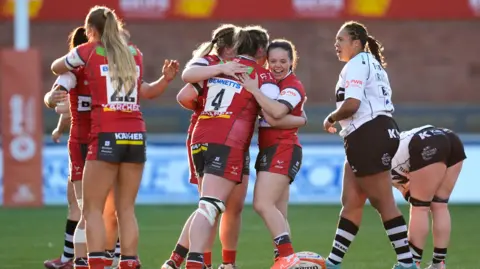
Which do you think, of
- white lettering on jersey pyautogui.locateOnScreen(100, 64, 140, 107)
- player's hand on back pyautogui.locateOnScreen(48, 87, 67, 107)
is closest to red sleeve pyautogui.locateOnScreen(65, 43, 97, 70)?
white lettering on jersey pyautogui.locateOnScreen(100, 64, 140, 107)

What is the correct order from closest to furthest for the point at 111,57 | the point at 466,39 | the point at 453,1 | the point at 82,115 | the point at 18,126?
the point at 111,57 → the point at 82,115 → the point at 18,126 → the point at 453,1 → the point at 466,39

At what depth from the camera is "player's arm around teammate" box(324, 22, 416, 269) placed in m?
8.75

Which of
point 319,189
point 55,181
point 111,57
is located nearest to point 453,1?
point 319,189

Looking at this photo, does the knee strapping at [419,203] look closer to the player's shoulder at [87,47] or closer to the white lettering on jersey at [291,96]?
the white lettering on jersey at [291,96]

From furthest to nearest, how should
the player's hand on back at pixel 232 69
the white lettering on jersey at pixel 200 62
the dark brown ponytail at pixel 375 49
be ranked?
the dark brown ponytail at pixel 375 49, the white lettering on jersey at pixel 200 62, the player's hand on back at pixel 232 69

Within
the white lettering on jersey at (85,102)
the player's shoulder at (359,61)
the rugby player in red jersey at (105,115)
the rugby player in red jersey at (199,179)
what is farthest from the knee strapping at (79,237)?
the player's shoulder at (359,61)

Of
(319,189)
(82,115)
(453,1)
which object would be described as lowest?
(319,189)

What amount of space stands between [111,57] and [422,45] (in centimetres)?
1584

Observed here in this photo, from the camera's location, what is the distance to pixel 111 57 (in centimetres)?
816

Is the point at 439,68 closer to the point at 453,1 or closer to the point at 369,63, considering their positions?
the point at 453,1

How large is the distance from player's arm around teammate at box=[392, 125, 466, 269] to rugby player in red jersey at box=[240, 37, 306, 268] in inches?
42.9

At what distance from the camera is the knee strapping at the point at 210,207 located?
817 cm

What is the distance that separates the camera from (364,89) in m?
8.83

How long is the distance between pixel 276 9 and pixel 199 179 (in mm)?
10533
